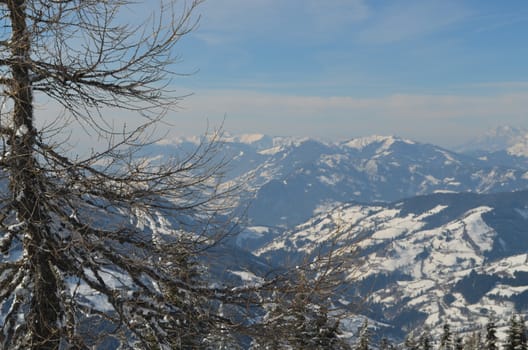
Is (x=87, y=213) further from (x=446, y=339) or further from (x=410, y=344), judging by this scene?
(x=446, y=339)

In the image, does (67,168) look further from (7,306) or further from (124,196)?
(7,306)

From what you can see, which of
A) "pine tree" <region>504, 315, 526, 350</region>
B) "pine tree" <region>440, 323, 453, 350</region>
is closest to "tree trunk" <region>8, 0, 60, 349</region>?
"pine tree" <region>504, 315, 526, 350</region>

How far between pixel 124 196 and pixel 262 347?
8.66 feet

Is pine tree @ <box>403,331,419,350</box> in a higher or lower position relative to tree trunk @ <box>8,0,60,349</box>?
lower

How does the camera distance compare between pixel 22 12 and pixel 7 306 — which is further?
pixel 7 306

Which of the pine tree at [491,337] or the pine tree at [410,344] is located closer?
the pine tree at [491,337]

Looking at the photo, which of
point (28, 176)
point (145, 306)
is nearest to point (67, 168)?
point (28, 176)

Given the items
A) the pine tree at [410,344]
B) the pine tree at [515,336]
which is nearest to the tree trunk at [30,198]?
the pine tree at [515,336]

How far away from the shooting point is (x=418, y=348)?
39812 mm

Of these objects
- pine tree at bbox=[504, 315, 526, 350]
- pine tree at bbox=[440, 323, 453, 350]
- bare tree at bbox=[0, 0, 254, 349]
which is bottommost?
pine tree at bbox=[440, 323, 453, 350]

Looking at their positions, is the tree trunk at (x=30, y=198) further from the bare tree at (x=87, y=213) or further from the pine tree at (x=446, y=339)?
the pine tree at (x=446, y=339)

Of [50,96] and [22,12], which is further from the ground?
[22,12]

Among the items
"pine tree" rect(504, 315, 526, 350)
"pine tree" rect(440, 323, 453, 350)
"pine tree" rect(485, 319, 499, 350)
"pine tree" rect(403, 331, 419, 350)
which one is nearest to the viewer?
"pine tree" rect(504, 315, 526, 350)

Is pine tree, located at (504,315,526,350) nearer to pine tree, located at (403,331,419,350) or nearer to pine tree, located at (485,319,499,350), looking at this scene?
pine tree, located at (485,319,499,350)
